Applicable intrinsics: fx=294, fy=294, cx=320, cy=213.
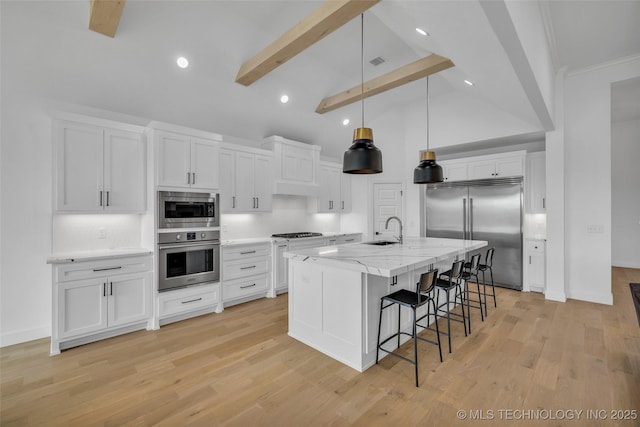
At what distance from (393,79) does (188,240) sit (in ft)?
11.8

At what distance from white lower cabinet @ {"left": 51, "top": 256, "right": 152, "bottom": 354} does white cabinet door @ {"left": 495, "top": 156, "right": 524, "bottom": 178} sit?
5590 millimetres

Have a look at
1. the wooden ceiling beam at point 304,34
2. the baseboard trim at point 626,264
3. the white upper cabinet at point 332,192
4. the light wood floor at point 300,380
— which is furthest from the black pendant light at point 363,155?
the baseboard trim at point 626,264

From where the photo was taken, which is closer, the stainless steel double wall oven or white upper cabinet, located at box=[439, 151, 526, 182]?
the stainless steel double wall oven

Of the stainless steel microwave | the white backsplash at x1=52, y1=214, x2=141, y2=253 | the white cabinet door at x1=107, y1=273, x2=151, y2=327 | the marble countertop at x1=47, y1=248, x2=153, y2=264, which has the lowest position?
the white cabinet door at x1=107, y1=273, x2=151, y2=327

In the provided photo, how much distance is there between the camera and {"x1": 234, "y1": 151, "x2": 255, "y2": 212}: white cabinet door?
4539mm

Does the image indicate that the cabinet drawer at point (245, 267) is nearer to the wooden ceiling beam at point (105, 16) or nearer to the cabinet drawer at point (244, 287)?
the cabinet drawer at point (244, 287)

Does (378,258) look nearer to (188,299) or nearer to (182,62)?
(188,299)

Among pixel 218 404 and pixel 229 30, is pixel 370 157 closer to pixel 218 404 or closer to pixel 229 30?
pixel 218 404

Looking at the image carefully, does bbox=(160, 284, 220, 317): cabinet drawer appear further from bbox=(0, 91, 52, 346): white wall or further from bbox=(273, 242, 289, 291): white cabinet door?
bbox=(0, 91, 52, 346): white wall

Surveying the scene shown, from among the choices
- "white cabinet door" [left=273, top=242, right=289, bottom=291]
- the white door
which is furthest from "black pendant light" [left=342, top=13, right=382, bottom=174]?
the white door

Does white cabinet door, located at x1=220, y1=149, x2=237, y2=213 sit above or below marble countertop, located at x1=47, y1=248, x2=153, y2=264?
above

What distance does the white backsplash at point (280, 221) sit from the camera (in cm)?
484

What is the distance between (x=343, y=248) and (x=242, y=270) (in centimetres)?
175

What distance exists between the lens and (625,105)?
5.82m
